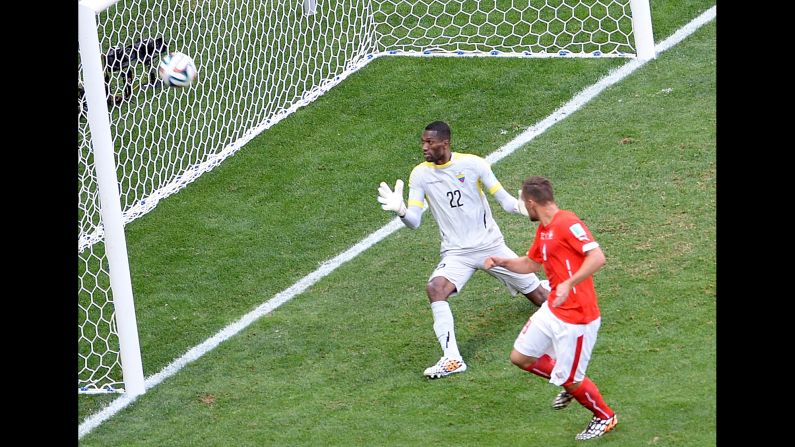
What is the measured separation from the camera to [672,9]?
14.2 metres

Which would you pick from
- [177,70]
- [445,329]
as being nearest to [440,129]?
[445,329]

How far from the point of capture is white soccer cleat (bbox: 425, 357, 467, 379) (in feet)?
28.8

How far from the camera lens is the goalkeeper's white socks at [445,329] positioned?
8.79 m

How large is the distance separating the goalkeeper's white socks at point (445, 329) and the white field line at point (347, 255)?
1.84 metres

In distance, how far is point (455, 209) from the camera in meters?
9.08

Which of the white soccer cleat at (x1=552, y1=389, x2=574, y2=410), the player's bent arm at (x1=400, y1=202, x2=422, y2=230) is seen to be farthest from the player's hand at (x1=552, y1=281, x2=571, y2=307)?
the player's bent arm at (x1=400, y1=202, x2=422, y2=230)

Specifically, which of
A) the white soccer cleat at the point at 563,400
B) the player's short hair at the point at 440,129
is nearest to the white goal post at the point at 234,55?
the player's short hair at the point at 440,129

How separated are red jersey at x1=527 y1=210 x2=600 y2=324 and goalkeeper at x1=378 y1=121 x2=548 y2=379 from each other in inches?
53.4

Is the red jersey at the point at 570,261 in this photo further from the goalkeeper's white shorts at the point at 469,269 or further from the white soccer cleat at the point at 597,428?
the goalkeeper's white shorts at the point at 469,269

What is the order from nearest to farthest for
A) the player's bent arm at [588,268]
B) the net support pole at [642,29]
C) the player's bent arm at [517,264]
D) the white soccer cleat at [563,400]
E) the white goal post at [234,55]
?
1. the player's bent arm at [588,268]
2. the player's bent arm at [517,264]
3. the white soccer cleat at [563,400]
4. the white goal post at [234,55]
5. the net support pole at [642,29]

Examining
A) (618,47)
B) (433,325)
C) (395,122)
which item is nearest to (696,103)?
(618,47)

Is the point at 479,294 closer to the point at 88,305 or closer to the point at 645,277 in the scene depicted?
the point at 645,277

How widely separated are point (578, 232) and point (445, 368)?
1768 mm

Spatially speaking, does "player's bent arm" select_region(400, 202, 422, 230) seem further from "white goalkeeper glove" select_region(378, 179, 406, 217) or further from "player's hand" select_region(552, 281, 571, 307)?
"player's hand" select_region(552, 281, 571, 307)
